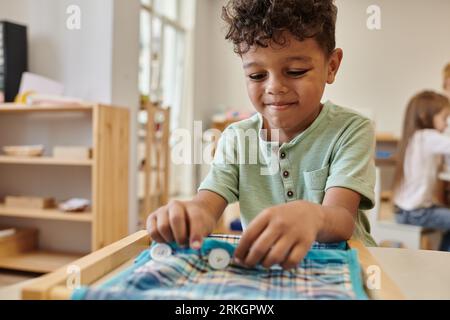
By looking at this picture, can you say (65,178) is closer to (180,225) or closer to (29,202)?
(29,202)

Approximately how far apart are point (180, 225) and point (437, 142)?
5.42ft

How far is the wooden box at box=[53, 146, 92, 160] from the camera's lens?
1.80 meters

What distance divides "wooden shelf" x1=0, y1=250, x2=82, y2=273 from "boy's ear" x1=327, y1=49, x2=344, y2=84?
1.49 m

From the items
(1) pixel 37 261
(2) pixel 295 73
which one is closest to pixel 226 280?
(2) pixel 295 73

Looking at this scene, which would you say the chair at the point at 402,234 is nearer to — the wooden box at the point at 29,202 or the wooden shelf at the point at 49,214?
the wooden shelf at the point at 49,214

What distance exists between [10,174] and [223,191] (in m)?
1.82

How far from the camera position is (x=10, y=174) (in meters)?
2.05

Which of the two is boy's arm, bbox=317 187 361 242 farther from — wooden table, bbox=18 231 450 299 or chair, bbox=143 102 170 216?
chair, bbox=143 102 170 216

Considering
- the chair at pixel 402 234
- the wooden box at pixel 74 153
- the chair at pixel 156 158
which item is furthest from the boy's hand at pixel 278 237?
the chair at pixel 156 158

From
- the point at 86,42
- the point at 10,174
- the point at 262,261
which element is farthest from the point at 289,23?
the point at 10,174

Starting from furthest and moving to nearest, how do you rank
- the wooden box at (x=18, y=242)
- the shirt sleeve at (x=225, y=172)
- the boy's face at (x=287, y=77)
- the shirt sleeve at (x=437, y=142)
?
the wooden box at (x=18, y=242) < the shirt sleeve at (x=437, y=142) < the shirt sleeve at (x=225, y=172) < the boy's face at (x=287, y=77)

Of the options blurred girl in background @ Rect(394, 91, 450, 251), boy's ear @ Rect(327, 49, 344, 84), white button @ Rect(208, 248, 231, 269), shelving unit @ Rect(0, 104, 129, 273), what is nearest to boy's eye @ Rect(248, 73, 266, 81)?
boy's ear @ Rect(327, 49, 344, 84)

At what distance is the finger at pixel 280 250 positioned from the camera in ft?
0.97

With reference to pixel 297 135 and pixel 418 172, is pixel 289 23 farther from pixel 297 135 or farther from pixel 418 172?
pixel 418 172
